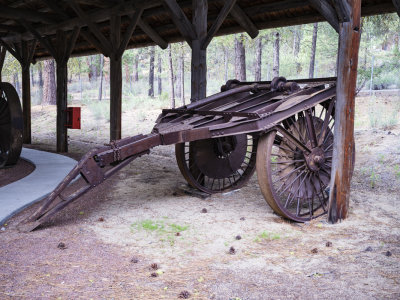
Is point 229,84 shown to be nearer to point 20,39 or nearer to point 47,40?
point 47,40

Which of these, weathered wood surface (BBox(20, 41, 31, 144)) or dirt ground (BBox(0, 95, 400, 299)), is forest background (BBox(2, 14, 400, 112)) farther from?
weathered wood surface (BBox(20, 41, 31, 144))

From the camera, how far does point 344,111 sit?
200 inches

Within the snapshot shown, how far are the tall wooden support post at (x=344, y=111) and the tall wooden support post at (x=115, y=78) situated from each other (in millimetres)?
5554

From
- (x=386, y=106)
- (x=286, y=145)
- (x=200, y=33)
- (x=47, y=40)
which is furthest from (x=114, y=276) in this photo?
(x=386, y=106)

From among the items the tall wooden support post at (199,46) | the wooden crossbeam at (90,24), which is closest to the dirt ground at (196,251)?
the tall wooden support post at (199,46)

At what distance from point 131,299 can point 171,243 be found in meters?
1.27

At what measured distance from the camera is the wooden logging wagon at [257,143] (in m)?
4.50

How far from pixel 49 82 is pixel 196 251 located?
2298 cm

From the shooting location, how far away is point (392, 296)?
3.23 metres

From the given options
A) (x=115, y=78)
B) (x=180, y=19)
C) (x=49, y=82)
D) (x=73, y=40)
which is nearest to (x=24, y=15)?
(x=73, y=40)

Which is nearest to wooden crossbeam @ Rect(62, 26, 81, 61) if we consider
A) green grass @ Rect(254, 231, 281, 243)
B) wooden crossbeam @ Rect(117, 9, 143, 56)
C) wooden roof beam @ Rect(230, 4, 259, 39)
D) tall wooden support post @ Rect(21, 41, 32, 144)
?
wooden crossbeam @ Rect(117, 9, 143, 56)

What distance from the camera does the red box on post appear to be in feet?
34.7

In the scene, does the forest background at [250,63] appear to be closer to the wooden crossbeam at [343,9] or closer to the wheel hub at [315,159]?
the wheel hub at [315,159]

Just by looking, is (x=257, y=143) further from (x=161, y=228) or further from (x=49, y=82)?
(x=49, y=82)
